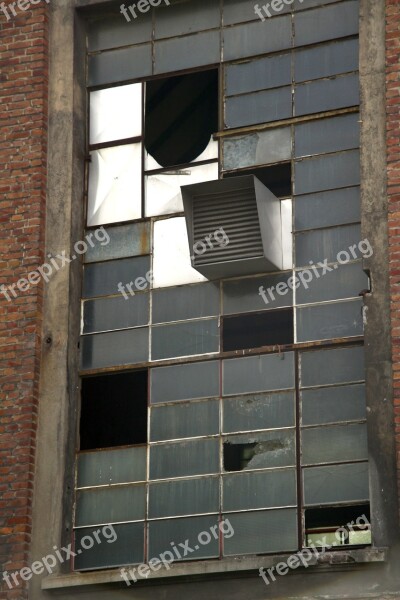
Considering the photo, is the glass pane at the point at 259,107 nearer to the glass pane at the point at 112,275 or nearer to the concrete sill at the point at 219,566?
the glass pane at the point at 112,275

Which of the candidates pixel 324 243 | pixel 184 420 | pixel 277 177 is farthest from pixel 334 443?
pixel 277 177

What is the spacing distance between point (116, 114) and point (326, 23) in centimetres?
260

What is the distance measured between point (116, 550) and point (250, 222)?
11.8ft

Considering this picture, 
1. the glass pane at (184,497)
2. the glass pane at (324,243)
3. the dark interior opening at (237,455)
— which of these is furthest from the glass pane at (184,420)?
the glass pane at (324,243)

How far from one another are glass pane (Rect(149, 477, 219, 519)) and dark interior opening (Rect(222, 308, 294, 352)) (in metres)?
1.43

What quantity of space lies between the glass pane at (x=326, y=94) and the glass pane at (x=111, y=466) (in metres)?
4.04

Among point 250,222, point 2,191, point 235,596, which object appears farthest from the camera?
point 2,191

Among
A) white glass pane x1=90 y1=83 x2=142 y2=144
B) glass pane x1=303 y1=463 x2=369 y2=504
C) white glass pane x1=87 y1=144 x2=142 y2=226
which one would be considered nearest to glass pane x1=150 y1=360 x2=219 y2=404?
glass pane x1=303 y1=463 x2=369 y2=504

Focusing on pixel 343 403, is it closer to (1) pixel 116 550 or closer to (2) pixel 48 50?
(1) pixel 116 550

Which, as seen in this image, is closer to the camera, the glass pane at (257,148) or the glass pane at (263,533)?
the glass pane at (263,533)

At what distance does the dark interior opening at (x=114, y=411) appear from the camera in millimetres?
13945

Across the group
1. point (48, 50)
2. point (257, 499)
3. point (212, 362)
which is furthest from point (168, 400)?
point (48, 50)

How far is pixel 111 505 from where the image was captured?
13711 mm

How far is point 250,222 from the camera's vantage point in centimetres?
1379
